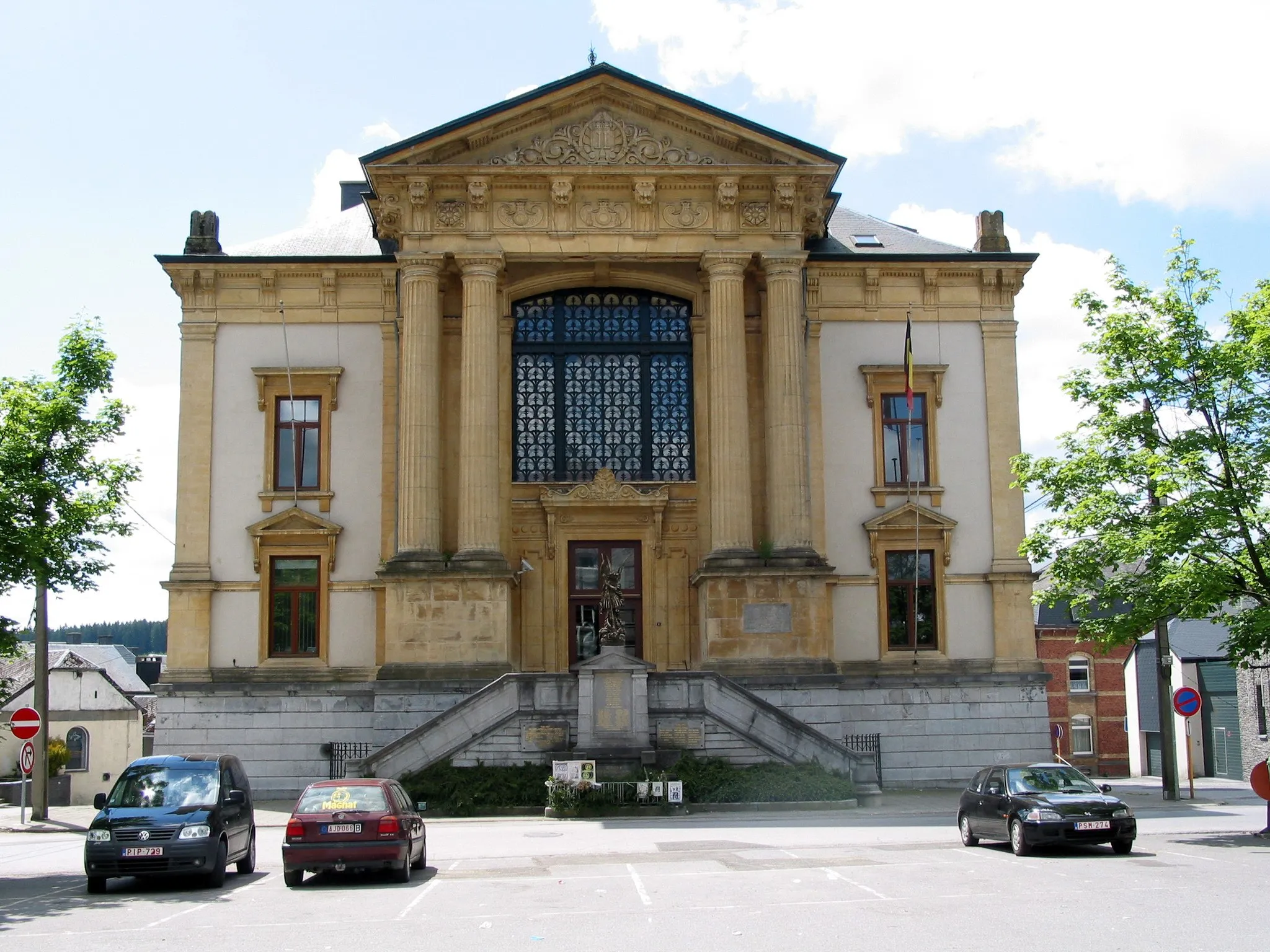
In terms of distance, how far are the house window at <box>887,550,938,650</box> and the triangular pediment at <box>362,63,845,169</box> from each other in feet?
34.8

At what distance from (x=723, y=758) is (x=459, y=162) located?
16.0 meters

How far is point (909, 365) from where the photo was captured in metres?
33.9

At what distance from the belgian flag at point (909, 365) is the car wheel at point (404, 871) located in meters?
20.2

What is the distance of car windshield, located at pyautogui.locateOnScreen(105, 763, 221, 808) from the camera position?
17375 millimetres

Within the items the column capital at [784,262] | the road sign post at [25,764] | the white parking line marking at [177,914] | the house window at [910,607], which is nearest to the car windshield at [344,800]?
the white parking line marking at [177,914]

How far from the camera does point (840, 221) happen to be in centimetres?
4059

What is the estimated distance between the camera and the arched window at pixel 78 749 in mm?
60094

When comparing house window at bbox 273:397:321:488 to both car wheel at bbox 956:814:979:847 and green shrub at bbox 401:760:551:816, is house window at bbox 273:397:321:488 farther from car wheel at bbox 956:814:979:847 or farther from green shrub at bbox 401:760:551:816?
car wheel at bbox 956:814:979:847

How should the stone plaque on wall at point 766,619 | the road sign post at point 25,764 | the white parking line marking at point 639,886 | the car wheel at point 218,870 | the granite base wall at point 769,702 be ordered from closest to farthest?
the white parking line marking at point 639,886 → the car wheel at point 218,870 → the road sign post at point 25,764 → the granite base wall at point 769,702 → the stone plaque on wall at point 766,619

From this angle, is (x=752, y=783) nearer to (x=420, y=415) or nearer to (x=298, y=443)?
(x=420, y=415)

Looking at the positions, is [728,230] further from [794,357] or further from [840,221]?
[840,221]

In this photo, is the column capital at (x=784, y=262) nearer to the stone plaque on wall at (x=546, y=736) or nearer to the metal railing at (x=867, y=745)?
the metal railing at (x=867, y=745)

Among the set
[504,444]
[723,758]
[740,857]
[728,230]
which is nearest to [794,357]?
[728,230]

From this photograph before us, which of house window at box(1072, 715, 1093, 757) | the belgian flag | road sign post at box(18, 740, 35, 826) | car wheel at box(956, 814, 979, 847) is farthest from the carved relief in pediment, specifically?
house window at box(1072, 715, 1093, 757)
